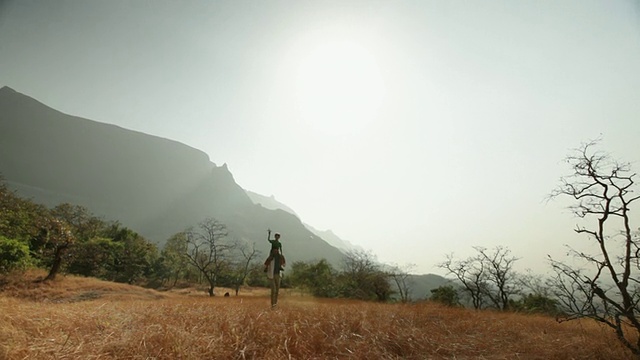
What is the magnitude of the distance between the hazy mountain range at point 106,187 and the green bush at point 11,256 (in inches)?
4706

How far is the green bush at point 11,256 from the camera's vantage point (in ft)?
53.0

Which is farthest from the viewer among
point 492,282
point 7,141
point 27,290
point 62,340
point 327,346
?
point 7,141

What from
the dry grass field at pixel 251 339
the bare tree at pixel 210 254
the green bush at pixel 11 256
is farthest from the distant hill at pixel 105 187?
the dry grass field at pixel 251 339

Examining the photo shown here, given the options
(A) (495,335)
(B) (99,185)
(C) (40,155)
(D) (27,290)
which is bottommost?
(D) (27,290)

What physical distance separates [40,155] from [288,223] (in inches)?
6578

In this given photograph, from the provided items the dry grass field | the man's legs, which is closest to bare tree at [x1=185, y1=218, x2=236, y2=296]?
the man's legs

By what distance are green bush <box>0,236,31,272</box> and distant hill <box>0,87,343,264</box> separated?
4733 inches

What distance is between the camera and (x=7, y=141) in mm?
163375

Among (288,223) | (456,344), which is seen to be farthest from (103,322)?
(288,223)

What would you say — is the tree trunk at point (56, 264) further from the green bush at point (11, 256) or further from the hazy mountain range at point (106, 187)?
the hazy mountain range at point (106, 187)

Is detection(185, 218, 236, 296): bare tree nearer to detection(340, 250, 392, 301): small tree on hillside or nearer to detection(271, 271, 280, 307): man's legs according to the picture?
detection(340, 250, 392, 301): small tree on hillside

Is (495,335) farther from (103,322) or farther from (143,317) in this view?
(103,322)

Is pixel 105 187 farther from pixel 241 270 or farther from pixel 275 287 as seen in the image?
pixel 275 287

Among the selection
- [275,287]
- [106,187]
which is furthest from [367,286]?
[106,187]
